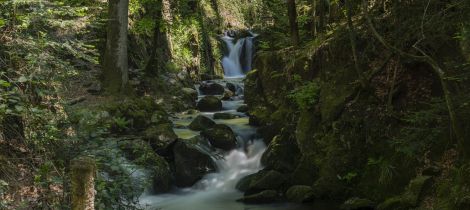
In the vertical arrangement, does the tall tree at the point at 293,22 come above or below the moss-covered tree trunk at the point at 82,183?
above

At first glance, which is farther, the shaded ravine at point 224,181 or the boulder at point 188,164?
the boulder at point 188,164

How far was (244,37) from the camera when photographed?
30.2m

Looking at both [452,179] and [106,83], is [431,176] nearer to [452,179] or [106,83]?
[452,179]

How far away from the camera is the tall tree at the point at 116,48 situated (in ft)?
44.2

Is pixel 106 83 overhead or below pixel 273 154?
overhead

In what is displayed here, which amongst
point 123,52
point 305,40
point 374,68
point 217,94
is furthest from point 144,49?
point 374,68

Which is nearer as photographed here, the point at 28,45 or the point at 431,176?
the point at 28,45

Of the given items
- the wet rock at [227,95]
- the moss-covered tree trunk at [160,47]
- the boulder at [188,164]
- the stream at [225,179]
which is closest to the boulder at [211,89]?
the wet rock at [227,95]

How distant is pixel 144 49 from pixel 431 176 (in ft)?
47.9

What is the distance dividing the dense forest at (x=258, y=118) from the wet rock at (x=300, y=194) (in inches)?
1.2

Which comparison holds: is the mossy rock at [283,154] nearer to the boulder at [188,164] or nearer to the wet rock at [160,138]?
the boulder at [188,164]

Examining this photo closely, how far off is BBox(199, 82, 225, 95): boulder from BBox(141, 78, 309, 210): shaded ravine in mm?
5550

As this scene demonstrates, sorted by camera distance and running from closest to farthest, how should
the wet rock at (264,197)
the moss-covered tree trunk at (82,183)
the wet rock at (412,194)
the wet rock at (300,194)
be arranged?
the moss-covered tree trunk at (82,183), the wet rock at (412,194), the wet rock at (300,194), the wet rock at (264,197)

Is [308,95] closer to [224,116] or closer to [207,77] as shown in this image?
[224,116]
